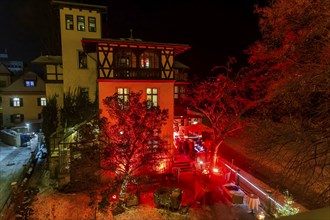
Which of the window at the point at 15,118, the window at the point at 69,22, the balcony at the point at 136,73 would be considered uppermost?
the window at the point at 69,22

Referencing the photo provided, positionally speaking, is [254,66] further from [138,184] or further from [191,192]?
[138,184]

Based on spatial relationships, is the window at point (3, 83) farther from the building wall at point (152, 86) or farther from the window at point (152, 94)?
the window at point (152, 94)

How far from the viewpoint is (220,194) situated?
50.9 feet

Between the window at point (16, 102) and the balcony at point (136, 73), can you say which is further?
the window at point (16, 102)

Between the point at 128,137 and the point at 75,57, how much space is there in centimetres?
1392

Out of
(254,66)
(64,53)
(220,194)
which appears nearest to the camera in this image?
(220,194)

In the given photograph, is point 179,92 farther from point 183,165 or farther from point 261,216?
point 261,216

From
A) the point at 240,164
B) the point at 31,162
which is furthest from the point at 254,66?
the point at 31,162

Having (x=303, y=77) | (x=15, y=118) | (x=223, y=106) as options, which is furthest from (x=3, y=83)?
(x=303, y=77)

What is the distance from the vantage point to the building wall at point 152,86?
56.4 ft

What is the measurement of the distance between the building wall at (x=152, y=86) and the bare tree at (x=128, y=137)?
8.34 ft

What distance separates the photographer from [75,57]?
2430cm

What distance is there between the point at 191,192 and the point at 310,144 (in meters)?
10.4

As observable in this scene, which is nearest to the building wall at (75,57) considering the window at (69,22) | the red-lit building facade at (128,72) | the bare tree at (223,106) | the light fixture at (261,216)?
the window at (69,22)
